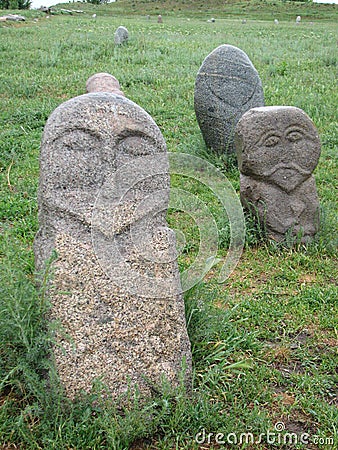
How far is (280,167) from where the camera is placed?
4.94m

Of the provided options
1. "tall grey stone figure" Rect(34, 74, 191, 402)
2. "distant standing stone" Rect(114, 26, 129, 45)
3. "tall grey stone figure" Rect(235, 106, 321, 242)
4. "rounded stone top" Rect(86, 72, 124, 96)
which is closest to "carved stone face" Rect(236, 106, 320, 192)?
"tall grey stone figure" Rect(235, 106, 321, 242)

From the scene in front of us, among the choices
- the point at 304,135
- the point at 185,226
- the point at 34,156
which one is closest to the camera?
the point at 304,135

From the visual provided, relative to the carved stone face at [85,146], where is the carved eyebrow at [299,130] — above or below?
below

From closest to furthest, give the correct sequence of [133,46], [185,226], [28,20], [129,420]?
[129,420] < [185,226] < [133,46] < [28,20]

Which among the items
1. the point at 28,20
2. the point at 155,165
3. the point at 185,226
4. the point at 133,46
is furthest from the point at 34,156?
the point at 28,20

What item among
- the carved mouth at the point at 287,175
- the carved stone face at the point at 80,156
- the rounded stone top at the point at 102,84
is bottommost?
the rounded stone top at the point at 102,84

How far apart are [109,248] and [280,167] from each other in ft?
8.24

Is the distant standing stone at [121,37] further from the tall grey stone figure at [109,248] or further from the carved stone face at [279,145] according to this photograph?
the tall grey stone figure at [109,248]

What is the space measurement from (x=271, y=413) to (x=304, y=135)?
2.62 m

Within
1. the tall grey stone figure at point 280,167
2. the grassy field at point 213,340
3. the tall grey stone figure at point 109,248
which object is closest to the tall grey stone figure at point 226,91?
the grassy field at point 213,340

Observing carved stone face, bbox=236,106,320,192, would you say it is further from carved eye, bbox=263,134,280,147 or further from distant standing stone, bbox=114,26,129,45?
distant standing stone, bbox=114,26,129,45

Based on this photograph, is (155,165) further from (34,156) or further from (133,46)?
(133,46)

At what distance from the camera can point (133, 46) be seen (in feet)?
48.3

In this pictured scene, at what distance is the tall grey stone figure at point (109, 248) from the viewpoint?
109 inches
